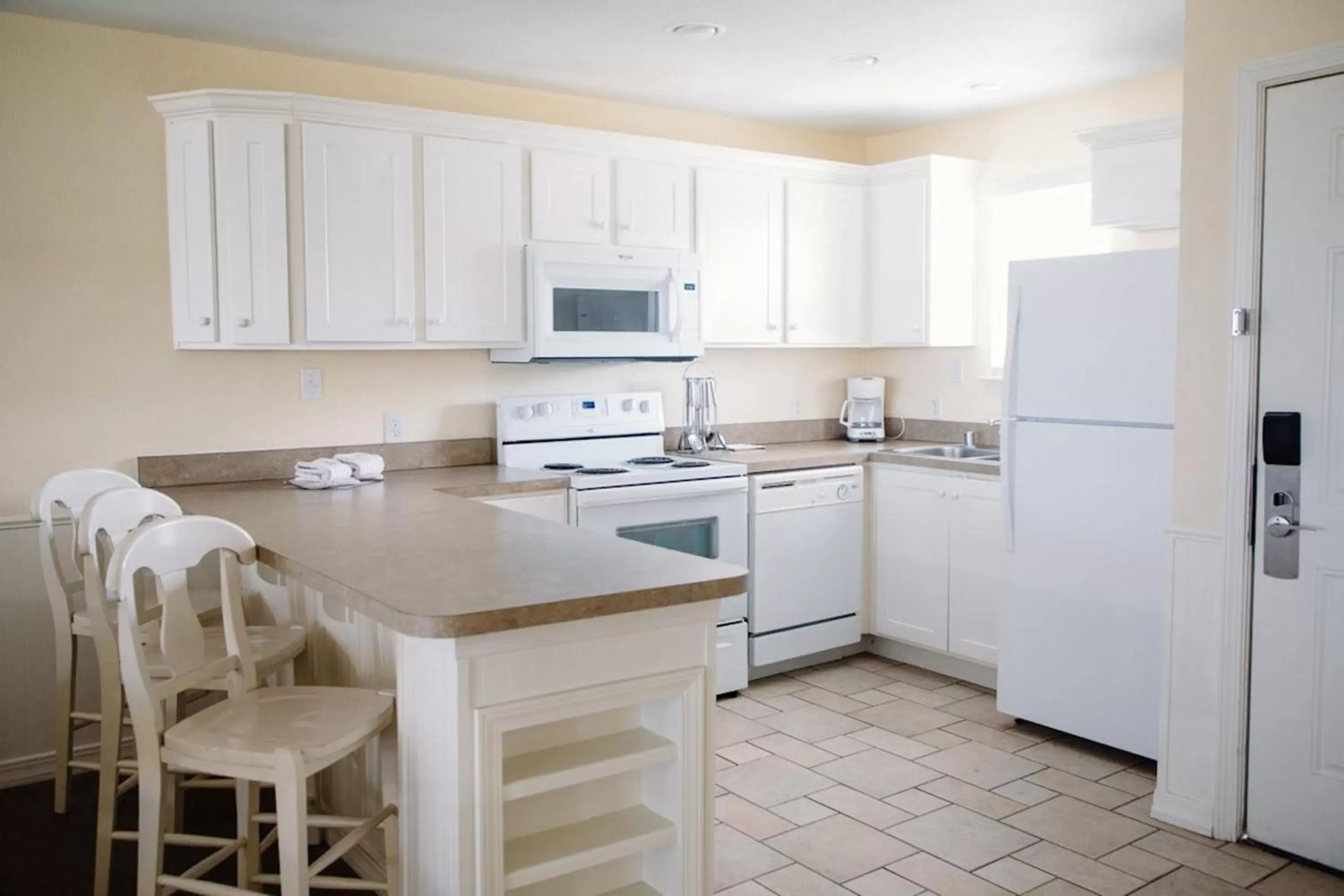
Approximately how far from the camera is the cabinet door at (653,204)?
4.46 meters

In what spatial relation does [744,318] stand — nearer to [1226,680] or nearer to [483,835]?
[1226,680]

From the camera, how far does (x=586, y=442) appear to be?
4625mm

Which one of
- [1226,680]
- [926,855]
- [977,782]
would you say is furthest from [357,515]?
[1226,680]

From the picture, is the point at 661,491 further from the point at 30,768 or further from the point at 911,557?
the point at 30,768

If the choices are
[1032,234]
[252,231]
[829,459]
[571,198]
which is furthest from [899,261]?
[252,231]

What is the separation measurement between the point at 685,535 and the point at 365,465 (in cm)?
125

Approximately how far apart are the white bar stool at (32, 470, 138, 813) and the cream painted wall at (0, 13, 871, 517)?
38 centimetres

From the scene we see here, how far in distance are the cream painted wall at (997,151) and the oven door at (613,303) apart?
1342mm

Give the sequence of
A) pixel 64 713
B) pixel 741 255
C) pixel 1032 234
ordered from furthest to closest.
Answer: pixel 1032 234 → pixel 741 255 → pixel 64 713

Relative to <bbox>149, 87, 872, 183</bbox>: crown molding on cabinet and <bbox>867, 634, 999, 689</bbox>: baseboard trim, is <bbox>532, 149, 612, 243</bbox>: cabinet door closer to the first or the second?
<bbox>149, 87, 872, 183</bbox>: crown molding on cabinet

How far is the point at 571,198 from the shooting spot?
14.1 ft

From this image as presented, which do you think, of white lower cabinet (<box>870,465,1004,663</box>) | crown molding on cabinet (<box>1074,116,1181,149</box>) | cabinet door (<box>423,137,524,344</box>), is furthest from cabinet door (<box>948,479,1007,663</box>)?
cabinet door (<box>423,137,524,344</box>)

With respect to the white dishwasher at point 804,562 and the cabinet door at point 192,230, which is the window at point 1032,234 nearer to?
the white dishwasher at point 804,562

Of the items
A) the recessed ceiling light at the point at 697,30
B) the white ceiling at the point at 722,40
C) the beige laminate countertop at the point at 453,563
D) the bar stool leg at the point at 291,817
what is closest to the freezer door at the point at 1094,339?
the white ceiling at the point at 722,40
